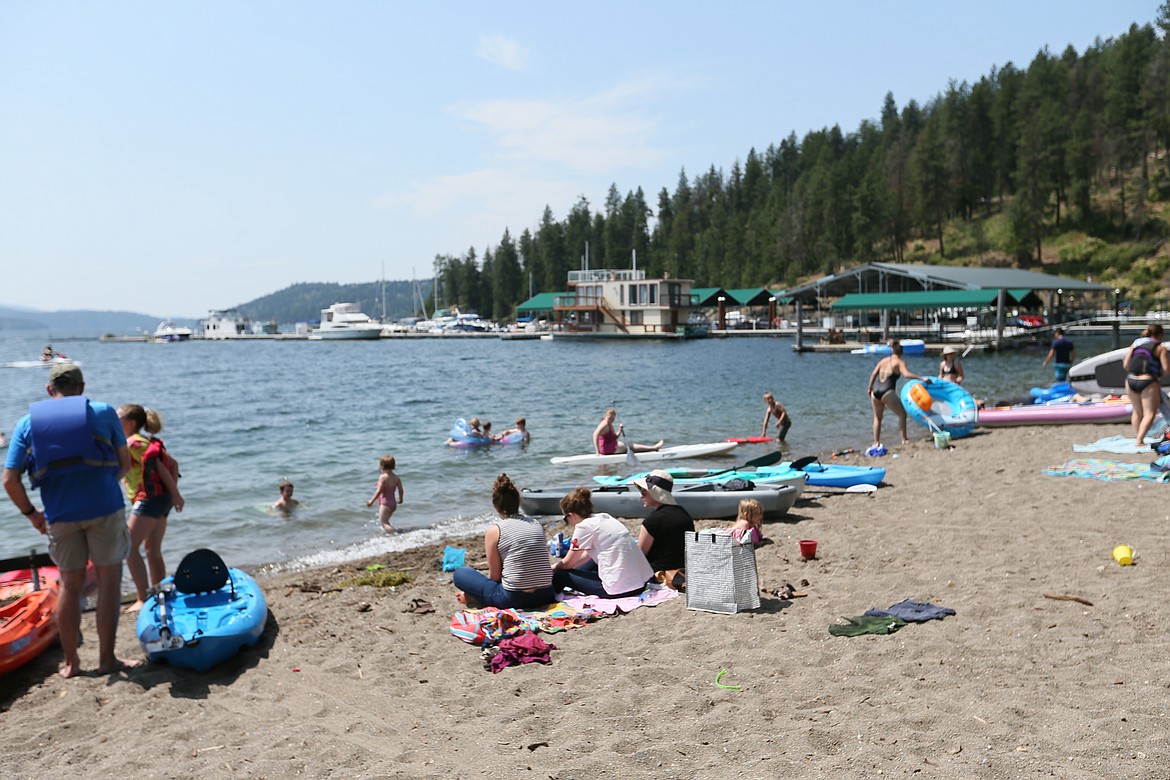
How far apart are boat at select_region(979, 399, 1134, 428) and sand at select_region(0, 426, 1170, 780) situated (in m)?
9.41

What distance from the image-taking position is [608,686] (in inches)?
210

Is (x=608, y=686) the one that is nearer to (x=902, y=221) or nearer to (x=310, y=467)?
(x=310, y=467)

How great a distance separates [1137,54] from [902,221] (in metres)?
26.9

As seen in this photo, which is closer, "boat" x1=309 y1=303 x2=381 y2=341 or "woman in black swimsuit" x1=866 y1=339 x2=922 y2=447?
"woman in black swimsuit" x1=866 y1=339 x2=922 y2=447

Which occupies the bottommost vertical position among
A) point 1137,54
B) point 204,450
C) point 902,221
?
A: point 204,450

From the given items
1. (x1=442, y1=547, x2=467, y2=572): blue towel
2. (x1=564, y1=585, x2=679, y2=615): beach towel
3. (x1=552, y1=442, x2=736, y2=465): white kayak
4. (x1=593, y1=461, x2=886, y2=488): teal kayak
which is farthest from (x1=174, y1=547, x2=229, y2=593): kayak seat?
(x1=552, y1=442, x2=736, y2=465): white kayak

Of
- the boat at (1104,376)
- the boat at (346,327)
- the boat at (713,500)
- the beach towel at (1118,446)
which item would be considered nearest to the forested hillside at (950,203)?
the boat at (346,327)

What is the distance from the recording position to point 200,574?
270 inches

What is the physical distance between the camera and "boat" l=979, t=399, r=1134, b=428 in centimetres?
1620

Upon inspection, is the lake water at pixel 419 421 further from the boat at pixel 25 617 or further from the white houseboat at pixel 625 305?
the white houseboat at pixel 625 305

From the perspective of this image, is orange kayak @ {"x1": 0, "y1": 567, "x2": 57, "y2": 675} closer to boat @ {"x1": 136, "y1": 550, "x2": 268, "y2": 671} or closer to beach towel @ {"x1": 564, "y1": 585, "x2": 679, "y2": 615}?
boat @ {"x1": 136, "y1": 550, "x2": 268, "y2": 671}

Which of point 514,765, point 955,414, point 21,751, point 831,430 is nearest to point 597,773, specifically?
point 514,765

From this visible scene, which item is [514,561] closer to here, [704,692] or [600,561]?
[600,561]

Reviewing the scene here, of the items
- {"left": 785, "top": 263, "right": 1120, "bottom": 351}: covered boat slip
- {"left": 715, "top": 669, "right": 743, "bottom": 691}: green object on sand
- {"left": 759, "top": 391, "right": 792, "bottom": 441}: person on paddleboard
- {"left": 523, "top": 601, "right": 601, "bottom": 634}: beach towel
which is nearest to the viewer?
{"left": 715, "top": 669, "right": 743, "bottom": 691}: green object on sand
